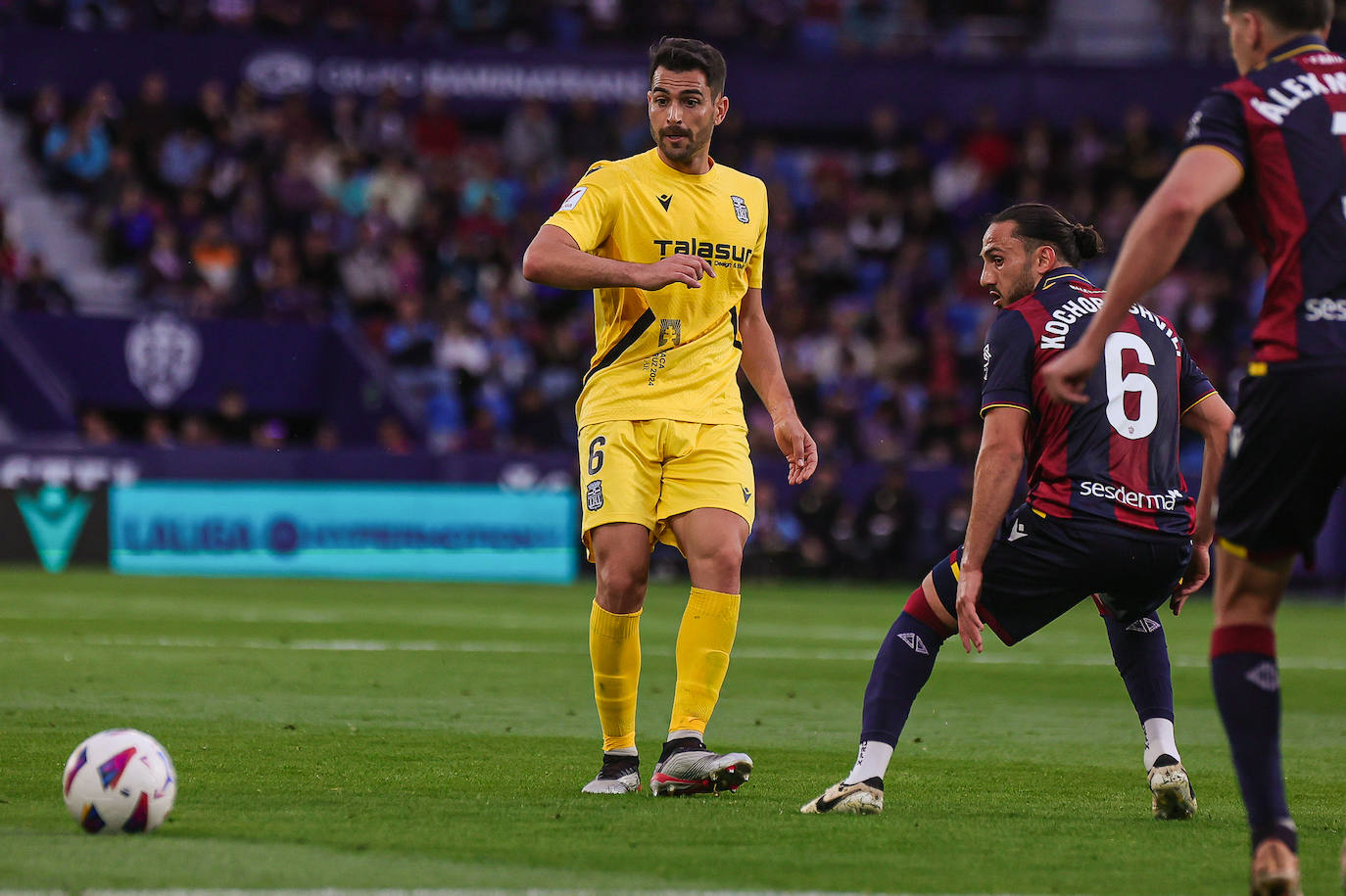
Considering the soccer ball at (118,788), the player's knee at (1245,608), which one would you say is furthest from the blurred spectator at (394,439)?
the player's knee at (1245,608)

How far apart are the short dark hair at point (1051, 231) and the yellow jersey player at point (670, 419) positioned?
3.36 ft

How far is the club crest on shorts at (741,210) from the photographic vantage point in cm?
695

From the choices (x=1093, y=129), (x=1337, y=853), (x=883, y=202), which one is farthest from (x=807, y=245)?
(x=1337, y=853)

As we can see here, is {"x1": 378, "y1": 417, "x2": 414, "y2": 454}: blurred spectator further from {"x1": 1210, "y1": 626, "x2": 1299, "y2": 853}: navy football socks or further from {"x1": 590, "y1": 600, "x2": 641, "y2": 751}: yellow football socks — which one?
{"x1": 1210, "y1": 626, "x2": 1299, "y2": 853}: navy football socks

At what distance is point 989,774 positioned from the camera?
7234 millimetres

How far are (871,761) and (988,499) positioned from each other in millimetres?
943

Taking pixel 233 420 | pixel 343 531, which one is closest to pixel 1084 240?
pixel 343 531

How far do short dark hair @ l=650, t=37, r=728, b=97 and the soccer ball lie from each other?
2.98m

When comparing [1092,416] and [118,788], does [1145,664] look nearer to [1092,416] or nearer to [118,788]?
[1092,416]

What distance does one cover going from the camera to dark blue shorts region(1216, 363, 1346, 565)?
14.6ft

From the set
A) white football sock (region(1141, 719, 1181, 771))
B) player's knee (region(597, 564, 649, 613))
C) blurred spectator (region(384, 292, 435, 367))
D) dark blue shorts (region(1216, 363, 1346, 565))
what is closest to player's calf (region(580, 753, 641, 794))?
player's knee (region(597, 564, 649, 613))

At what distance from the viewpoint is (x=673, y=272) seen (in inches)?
244

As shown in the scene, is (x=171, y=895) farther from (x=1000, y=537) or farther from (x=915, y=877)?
(x=1000, y=537)

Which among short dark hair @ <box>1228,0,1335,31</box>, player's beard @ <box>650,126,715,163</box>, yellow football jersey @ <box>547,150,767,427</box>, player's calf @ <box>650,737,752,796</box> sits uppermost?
short dark hair @ <box>1228,0,1335,31</box>
